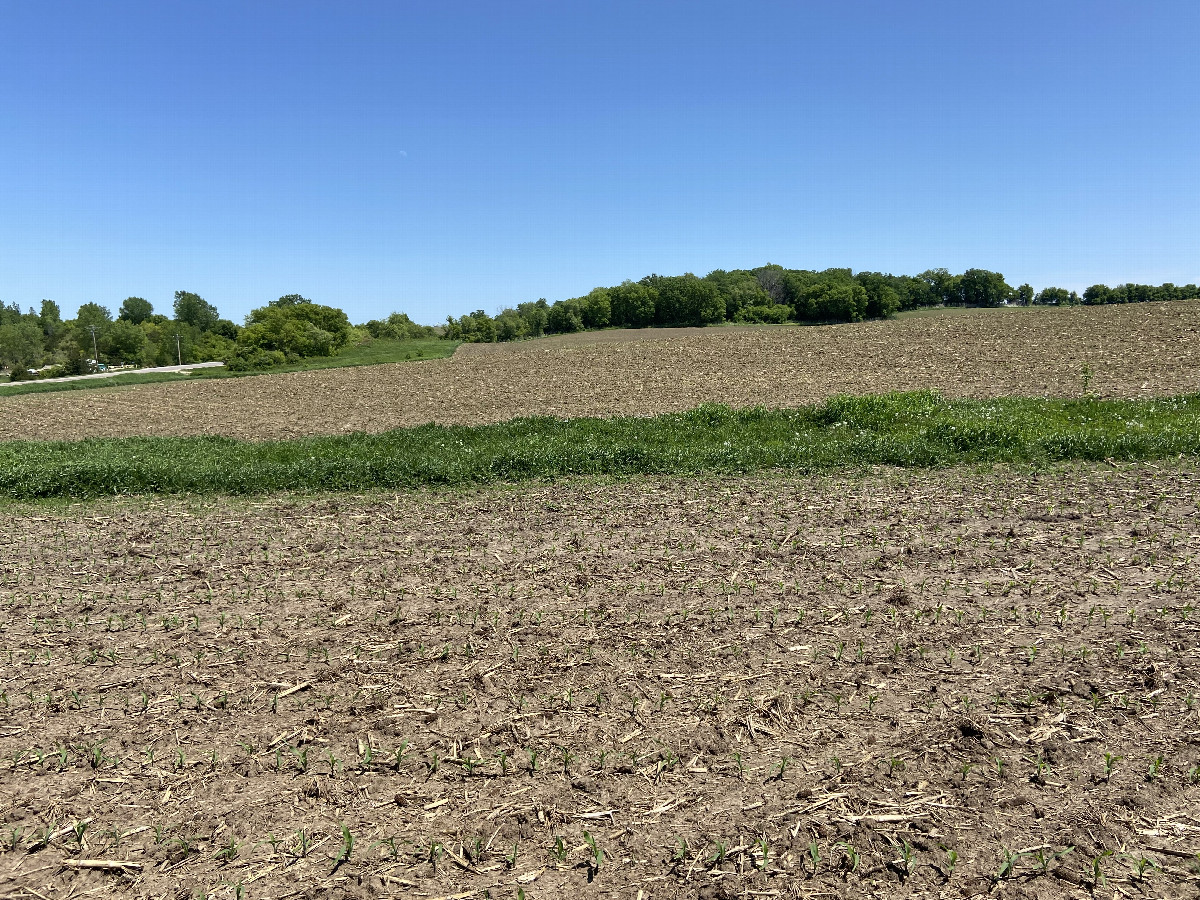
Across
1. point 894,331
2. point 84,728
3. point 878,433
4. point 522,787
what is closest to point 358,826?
point 522,787

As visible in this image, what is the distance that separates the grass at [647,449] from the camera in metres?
13.9

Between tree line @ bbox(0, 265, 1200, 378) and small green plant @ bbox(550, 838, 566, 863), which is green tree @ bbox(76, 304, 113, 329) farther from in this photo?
small green plant @ bbox(550, 838, 566, 863)

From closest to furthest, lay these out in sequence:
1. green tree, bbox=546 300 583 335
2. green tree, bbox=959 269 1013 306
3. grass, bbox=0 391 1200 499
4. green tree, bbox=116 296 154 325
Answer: grass, bbox=0 391 1200 499, green tree, bbox=546 300 583 335, green tree, bbox=959 269 1013 306, green tree, bbox=116 296 154 325

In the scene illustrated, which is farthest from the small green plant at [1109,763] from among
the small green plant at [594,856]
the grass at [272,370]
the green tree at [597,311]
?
the green tree at [597,311]

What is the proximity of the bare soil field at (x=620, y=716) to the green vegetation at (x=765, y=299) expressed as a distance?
9383 cm

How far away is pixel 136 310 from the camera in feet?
563

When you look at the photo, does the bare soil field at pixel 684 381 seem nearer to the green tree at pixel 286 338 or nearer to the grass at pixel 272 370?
the grass at pixel 272 370

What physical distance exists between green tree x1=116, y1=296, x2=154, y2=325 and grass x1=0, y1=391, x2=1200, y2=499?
181 m

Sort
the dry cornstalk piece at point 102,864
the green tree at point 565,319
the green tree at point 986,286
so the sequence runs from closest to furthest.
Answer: the dry cornstalk piece at point 102,864, the green tree at point 565,319, the green tree at point 986,286

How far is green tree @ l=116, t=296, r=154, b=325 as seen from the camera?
172 metres

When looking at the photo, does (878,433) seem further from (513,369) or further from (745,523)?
(513,369)

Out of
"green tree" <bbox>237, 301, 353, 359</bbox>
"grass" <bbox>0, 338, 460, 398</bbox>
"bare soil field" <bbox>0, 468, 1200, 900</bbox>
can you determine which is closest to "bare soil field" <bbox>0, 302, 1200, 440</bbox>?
"grass" <bbox>0, 338, 460, 398</bbox>

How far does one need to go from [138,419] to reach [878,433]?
88.7 feet

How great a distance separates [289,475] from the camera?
14367 millimetres
